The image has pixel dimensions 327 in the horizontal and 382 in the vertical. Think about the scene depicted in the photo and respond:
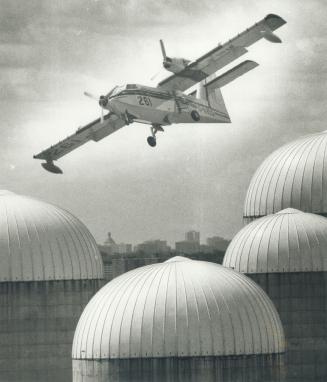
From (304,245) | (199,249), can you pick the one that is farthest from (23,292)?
(199,249)

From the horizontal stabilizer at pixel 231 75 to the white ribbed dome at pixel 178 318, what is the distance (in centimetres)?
2160

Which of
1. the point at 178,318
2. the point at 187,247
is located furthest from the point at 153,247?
the point at 178,318

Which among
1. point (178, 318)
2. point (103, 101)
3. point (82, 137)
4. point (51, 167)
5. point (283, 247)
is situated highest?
point (103, 101)

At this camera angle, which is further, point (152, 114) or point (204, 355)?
point (152, 114)

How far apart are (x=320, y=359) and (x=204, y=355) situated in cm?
2118

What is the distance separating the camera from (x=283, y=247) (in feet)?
393

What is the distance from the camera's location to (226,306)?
102 metres

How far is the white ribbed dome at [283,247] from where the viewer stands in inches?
4705

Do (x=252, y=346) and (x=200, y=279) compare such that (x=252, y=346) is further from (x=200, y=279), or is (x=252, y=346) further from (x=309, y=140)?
(x=309, y=140)

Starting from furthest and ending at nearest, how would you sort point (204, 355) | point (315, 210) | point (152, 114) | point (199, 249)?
point (199, 249), point (315, 210), point (152, 114), point (204, 355)

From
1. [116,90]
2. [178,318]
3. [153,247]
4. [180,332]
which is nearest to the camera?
[180,332]

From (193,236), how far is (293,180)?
10.4 metres

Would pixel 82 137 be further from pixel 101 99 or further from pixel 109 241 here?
pixel 109 241

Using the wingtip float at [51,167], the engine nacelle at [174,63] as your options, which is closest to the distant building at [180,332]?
the engine nacelle at [174,63]
